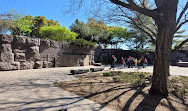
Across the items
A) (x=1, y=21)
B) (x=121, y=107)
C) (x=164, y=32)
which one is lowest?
(x=121, y=107)

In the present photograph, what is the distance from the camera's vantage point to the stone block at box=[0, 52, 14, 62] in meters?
8.27

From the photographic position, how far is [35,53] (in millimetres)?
10055

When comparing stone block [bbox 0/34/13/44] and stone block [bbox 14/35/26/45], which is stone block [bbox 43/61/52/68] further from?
stone block [bbox 0/34/13/44]

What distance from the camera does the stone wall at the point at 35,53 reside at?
8.47 meters

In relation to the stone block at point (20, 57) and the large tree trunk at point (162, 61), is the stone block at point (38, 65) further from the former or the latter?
the large tree trunk at point (162, 61)

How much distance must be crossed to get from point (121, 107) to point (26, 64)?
8972mm

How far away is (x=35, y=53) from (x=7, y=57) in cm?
203

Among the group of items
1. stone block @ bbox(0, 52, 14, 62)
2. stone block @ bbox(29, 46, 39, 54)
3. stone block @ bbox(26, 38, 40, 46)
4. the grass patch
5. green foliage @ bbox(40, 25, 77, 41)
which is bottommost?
the grass patch

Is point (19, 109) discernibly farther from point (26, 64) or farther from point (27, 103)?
point (26, 64)

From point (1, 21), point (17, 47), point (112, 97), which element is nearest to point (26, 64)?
point (17, 47)

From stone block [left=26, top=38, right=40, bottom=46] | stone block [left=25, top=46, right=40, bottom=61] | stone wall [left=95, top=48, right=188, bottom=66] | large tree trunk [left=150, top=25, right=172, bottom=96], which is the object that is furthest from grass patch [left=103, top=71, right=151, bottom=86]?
stone wall [left=95, top=48, right=188, bottom=66]

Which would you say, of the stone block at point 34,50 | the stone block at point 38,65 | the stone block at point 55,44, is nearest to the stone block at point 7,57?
the stone block at point 34,50

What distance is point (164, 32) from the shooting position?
3803mm

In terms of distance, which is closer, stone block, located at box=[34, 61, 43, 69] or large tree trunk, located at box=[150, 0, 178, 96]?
large tree trunk, located at box=[150, 0, 178, 96]
